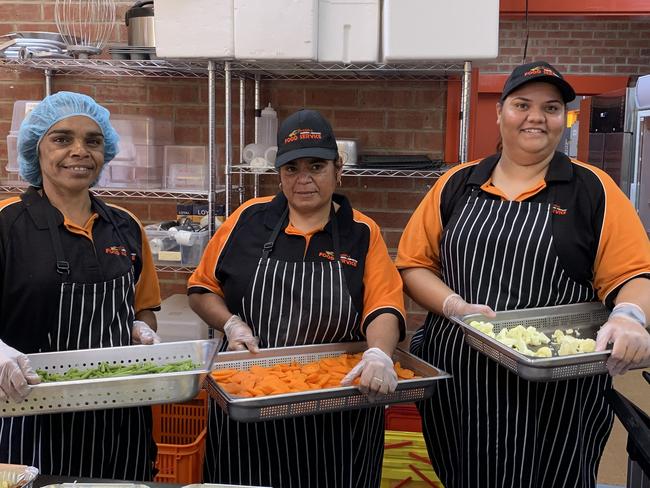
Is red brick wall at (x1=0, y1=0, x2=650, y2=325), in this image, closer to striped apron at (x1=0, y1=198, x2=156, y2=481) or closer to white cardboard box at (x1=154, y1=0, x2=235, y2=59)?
white cardboard box at (x1=154, y1=0, x2=235, y2=59)

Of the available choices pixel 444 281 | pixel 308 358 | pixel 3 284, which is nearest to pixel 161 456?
pixel 308 358

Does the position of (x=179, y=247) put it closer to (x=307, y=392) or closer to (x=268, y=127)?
(x=268, y=127)

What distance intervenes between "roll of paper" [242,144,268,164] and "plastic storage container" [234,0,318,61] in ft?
1.82

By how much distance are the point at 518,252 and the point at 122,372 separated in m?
1.34

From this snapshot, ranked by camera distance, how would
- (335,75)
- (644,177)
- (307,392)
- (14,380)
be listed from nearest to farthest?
(14,380)
(307,392)
(335,75)
(644,177)

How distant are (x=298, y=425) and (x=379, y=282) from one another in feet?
1.89

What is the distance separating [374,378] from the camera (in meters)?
1.89

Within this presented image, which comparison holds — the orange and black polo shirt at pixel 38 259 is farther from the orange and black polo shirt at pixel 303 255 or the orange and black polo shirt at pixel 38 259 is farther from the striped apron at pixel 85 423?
the orange and black polo shirt at pixel 303 255

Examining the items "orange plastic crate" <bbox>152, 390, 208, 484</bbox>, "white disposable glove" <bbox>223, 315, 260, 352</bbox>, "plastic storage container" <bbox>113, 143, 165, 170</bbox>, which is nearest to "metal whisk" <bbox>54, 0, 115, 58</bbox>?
"plastic storage container" <bbox>113, 143, 165, 170</bbox>

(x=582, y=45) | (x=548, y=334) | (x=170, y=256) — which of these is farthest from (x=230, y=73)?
(x=582, y=45)

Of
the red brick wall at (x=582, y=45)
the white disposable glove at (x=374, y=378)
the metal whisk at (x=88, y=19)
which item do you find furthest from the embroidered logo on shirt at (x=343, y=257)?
the red brick wall at (x=582, y=45)

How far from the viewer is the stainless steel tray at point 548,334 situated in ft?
6.00

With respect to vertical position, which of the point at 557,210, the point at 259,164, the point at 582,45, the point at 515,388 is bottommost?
the point at 515,388

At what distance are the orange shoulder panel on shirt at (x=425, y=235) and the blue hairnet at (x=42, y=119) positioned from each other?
1.18m
